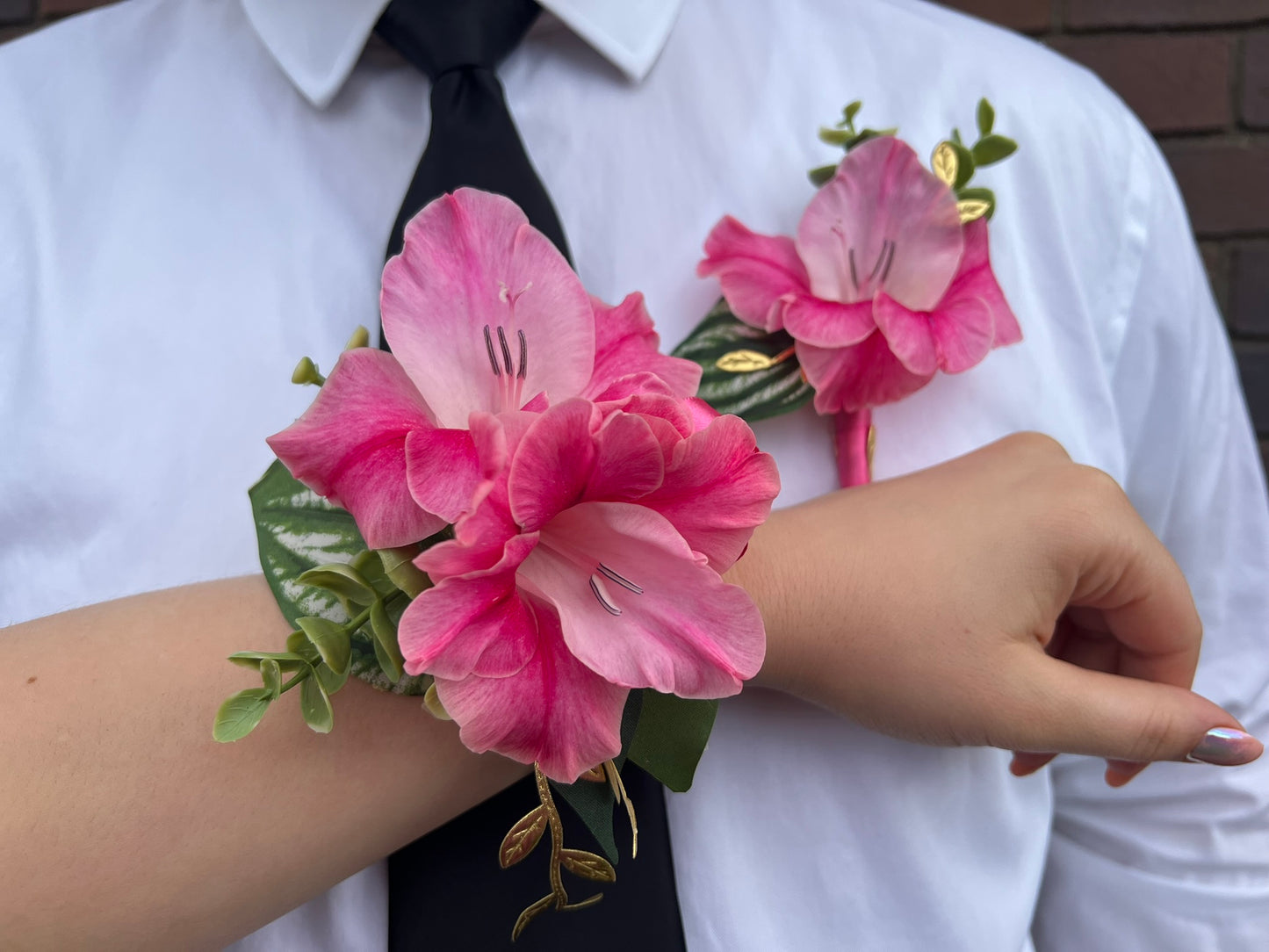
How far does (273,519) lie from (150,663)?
0.31 feet

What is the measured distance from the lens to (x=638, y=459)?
35 centimetres

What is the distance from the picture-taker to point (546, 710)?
37 cm

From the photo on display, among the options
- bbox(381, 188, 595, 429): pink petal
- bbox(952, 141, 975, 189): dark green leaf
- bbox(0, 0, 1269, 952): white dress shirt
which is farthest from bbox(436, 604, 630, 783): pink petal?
bbox(952, 141, 975, 189): dark green leaf

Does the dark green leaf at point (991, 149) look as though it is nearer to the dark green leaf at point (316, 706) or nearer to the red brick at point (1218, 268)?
the dark green leaf at point (316, 706)

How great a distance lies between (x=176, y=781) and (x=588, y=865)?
213mm

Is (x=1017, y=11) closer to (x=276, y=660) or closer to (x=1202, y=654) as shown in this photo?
(x=1202, y=654)

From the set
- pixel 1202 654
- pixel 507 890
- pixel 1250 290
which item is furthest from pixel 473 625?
pixel 1250 290

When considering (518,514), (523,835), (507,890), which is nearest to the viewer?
(518,514)

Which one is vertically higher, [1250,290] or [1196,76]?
[1196,76]

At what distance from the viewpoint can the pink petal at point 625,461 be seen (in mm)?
336

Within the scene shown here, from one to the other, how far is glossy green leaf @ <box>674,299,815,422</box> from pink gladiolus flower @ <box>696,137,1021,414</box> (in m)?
0.02

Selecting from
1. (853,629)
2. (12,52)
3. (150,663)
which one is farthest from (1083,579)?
(12,52)

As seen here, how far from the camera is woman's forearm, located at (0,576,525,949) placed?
1.40 feet

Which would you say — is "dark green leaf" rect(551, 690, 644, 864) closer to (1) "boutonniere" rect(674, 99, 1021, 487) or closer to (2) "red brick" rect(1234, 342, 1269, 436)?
(1) "boutonniere" rect(674, 99, 1021, 487)
